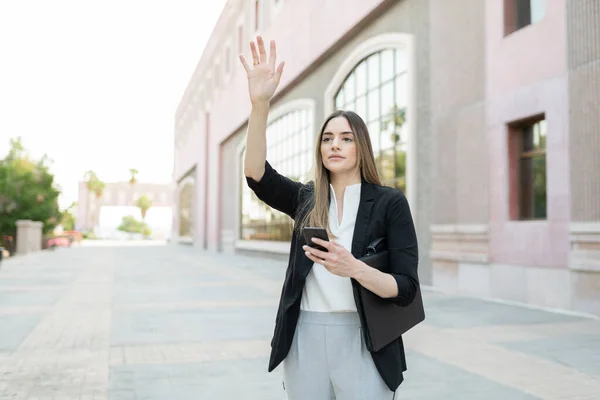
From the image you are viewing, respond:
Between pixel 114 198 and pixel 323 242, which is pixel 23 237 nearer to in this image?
pixel 323 242

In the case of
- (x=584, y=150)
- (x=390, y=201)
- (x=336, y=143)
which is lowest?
(x=390, y=201)

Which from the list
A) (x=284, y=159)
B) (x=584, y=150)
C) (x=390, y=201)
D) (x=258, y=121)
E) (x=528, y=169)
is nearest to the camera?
(x=390, y=201)

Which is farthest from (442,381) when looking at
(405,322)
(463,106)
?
(463,106)

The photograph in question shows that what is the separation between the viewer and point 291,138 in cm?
2531

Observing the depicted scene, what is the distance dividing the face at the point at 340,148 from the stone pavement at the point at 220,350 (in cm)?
307

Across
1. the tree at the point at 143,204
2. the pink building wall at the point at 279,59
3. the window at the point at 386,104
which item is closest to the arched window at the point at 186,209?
the pink building wall at the point at 279,59

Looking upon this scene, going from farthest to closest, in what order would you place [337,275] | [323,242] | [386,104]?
[386,104] < [337,275] < [323,242]

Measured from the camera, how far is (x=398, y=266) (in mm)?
1960

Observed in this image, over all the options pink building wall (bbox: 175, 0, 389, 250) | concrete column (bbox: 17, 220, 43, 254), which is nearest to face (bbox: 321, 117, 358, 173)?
pink building wall (bbox: 175, 0, 389, 250)

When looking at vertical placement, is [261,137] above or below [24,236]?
above

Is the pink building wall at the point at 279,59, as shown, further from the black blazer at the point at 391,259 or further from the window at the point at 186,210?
the black blazer at the point at 391,259

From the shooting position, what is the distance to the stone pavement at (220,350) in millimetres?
4871

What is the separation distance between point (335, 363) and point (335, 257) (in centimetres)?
47

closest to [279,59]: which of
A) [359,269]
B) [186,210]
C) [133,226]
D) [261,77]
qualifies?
[261,77]
